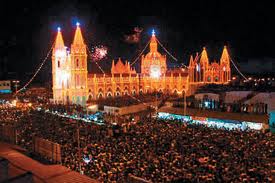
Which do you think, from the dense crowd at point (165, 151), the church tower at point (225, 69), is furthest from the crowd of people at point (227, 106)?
the church tower at point (225, 69)

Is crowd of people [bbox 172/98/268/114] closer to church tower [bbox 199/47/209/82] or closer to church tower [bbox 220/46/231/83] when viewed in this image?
church tower [bbox 199/47/209/82]

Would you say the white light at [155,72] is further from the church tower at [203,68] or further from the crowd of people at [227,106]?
the crowd of people at [227,106]

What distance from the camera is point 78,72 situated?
48.7m

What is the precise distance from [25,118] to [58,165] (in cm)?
1551

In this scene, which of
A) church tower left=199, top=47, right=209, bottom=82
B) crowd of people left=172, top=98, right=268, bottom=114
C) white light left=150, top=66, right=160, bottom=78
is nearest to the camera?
crowd of people left=172, top=98, right=268, bottom=114

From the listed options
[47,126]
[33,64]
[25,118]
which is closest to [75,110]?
[25,118]

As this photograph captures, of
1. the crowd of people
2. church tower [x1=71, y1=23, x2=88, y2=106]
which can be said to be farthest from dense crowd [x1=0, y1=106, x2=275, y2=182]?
church tower [x1=71, y1=23, x2=88, y2=106]

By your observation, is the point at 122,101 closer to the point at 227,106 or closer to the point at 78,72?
the point at 78,72

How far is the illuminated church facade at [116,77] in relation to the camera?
48.3 m

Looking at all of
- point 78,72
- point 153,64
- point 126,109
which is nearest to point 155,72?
point 153,64

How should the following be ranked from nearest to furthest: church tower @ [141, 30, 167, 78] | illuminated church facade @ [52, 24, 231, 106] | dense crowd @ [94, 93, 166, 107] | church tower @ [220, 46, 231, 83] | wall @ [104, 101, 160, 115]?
wall @ [104, 101, 160, 115] → dense crowd @ [94, 93, 166, 107] → illuminated church facade @ [52, 24, 231, 106] → church tower @ [141, 30, 167, 78] → church tower @ [220, 46, 231, 83]

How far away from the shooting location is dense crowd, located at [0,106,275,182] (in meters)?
13.6

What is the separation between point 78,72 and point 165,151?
3373cm

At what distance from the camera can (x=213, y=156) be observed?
16.0 meters
